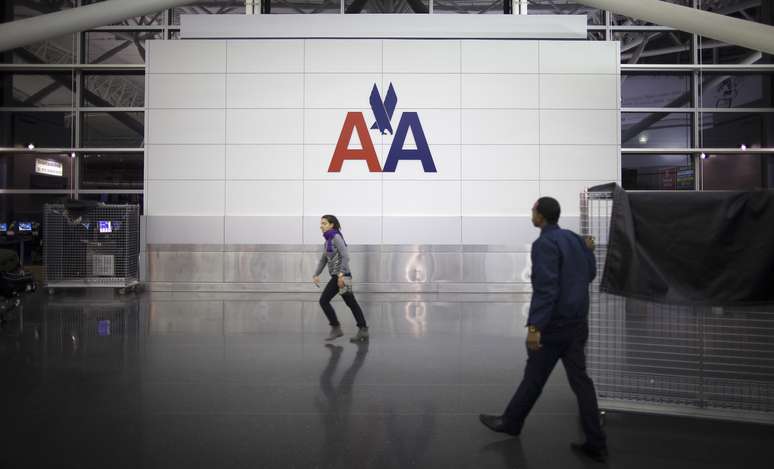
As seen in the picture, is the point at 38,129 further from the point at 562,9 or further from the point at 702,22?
the point at 702,22

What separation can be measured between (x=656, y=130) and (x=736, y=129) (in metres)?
2.35

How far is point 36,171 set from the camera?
14.4 meters

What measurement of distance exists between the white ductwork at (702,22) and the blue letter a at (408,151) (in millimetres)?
5212

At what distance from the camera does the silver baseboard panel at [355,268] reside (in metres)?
12.8

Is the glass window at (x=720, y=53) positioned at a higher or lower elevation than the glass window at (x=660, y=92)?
higher

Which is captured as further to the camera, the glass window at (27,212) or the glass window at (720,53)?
the glass window at (720,53)

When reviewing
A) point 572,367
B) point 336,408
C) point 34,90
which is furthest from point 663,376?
point 34,90

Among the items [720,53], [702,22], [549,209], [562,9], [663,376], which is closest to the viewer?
[549,209]

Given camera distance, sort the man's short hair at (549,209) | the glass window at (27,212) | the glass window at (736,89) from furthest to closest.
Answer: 1. the glass window at (736,89)
2. the glass window at (27,212)
3. the man's short hair at (549,209)

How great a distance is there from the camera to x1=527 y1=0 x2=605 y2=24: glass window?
1490 centimetres

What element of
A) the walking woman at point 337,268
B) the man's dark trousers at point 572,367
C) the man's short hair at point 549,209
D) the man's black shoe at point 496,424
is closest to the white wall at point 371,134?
the walking woman at point 337,268

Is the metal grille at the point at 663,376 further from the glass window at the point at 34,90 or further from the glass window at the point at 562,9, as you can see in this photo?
the glass window at the point at 34,90

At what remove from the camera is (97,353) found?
21.7 feet

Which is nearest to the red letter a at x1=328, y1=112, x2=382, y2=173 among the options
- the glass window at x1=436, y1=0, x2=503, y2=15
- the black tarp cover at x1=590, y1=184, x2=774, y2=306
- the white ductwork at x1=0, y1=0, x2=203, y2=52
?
the glass window at x1=436, y1=0, x2=503, y2=15
